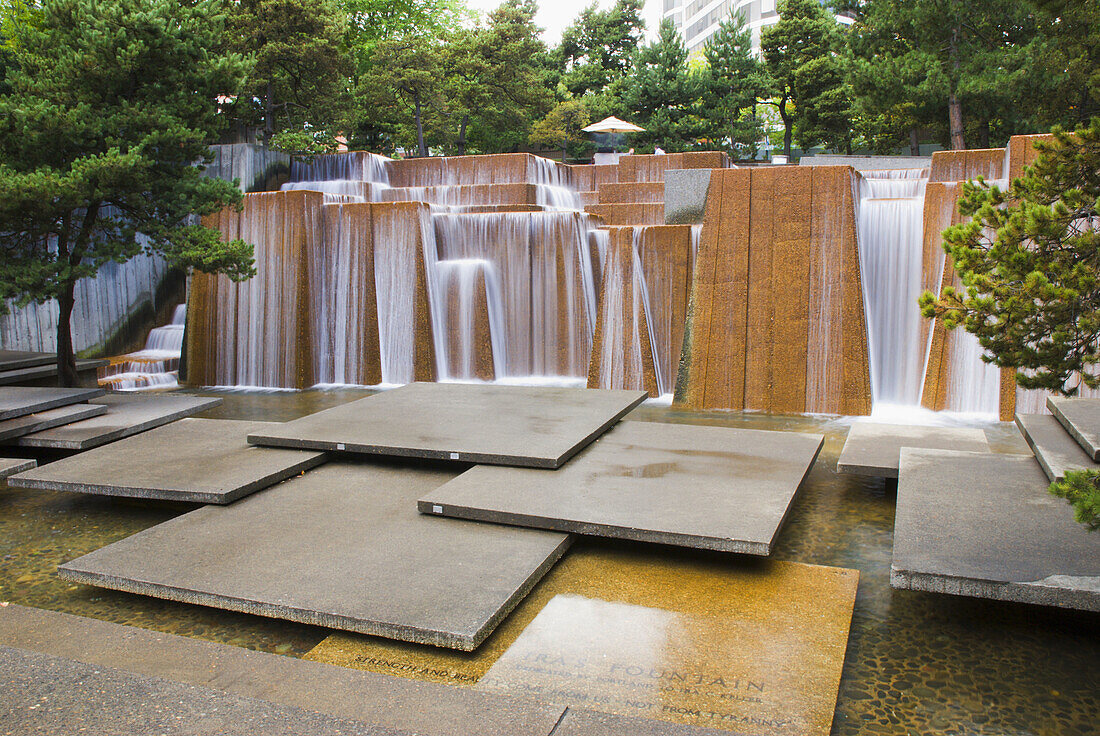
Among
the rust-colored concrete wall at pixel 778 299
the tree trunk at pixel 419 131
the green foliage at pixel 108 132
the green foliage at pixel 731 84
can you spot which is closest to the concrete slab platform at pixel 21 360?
the green foliage at pixel 108 132

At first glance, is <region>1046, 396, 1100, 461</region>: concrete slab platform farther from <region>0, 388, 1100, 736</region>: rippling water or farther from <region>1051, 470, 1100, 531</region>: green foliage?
<region>1051, 470, 1100, 531</region>: green foliage

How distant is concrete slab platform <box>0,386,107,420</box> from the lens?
21.7ft

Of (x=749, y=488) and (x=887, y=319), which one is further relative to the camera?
(x=887, y=319)

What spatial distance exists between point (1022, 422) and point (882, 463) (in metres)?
1.07

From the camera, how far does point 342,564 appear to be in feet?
12.9

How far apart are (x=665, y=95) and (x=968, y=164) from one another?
1545cm

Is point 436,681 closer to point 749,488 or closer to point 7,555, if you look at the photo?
point 749,488

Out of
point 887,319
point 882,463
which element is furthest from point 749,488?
point 887,319

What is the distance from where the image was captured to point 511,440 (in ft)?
18.6

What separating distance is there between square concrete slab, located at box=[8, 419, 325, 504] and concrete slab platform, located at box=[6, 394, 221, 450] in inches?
9.7

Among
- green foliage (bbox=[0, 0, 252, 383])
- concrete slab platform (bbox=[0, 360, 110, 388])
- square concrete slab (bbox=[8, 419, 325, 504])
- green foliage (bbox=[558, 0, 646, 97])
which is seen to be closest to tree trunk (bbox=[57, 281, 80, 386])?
green foliage (bbox=[0, 0, 252, 383])

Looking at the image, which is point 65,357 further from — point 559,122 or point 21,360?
point 559,122

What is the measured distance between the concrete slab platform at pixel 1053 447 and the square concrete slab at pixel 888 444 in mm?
424

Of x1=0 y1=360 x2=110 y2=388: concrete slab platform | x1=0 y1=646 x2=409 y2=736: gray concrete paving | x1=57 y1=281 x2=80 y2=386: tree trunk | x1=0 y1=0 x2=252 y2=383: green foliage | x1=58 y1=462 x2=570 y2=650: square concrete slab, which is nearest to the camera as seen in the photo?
x1=0 y1=646 x2=409 y2=736: gray concrete paving
